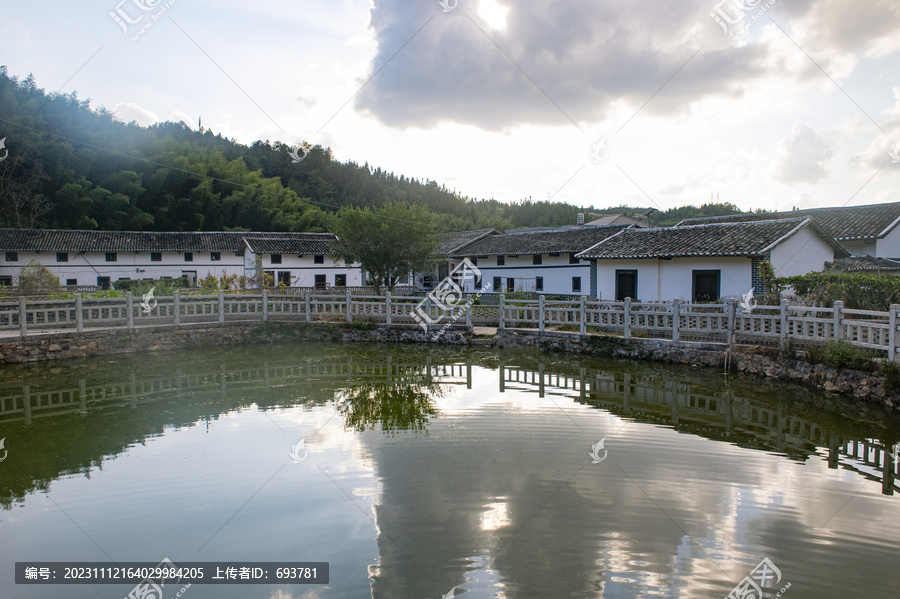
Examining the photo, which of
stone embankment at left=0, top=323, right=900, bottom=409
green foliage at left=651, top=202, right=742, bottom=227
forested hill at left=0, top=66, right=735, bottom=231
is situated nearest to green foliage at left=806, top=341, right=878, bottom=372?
stone embankment at left=0, top=323, right=900, bottom=409

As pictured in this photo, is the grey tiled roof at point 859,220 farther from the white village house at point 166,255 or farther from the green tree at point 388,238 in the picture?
the white village house at point 166,255

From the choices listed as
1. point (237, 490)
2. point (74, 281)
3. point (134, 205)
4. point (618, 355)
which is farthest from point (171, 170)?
point (237, 490)

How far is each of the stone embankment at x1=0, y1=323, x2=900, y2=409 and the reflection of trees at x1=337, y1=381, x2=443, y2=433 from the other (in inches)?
219

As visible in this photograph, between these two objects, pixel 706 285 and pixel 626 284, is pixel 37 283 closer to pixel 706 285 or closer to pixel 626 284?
pixel 626 284

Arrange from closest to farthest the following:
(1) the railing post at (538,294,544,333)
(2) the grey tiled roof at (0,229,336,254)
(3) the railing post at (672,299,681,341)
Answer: (3) the railing post at (672,299,681,341) → (1) the railing post at (538,294,544,333) → (2) the grey tiled roof at (0,229,336,254)

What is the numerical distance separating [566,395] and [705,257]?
32.9ft

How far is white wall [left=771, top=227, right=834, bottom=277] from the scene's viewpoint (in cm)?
1669

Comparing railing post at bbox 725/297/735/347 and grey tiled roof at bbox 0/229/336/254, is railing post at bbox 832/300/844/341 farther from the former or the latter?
grey tiled roof at bbox 0/229/336/254

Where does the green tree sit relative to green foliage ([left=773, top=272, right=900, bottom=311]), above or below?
above

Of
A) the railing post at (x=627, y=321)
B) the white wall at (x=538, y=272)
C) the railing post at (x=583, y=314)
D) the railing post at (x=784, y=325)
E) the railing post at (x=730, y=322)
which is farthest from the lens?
the white wall at (x=538, y=272)

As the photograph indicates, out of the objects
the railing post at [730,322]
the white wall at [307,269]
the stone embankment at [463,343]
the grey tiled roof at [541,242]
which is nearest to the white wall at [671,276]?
the grey tiled roof at [541,242]

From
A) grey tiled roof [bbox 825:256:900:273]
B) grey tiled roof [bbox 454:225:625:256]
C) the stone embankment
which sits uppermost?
grey tiled roof [bbox 454:225:625:256]

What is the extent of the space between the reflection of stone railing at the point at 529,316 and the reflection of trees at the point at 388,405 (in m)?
6.24

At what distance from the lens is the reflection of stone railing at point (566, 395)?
7633 millimetres
